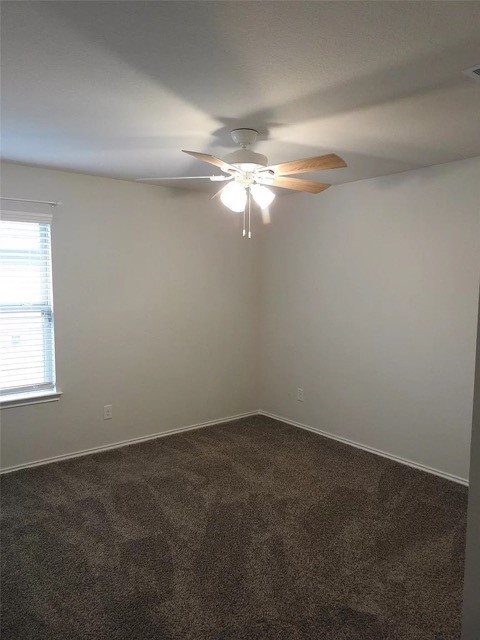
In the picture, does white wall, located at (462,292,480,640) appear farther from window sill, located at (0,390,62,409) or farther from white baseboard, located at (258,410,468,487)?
window sill, located at (0,390,62,409)

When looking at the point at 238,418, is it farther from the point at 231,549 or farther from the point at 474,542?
the point at 474,542

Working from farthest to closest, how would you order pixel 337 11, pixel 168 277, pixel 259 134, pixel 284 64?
pixel 168 277 < pixel 259 134 < pixel 284 64 < pixel 337 11

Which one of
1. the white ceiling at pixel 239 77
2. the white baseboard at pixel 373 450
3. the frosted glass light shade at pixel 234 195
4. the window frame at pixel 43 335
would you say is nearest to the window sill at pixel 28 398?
the window frame at pixel 43 335

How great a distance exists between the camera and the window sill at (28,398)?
3364mm

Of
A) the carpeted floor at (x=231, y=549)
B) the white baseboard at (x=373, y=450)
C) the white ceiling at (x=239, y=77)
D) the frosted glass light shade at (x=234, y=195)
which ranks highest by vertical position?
the white ceiling at (x=239, y=77)

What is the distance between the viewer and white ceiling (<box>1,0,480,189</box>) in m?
1.45

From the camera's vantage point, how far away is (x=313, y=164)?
7.57 feet

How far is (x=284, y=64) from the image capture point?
1.75 m

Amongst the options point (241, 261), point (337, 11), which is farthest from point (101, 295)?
point (337, 11)

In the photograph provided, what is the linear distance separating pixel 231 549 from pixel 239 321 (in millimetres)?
2583

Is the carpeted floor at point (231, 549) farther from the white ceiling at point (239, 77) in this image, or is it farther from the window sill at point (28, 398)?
the white ceiling at point (239, 77)

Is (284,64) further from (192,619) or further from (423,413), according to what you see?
(423,413)

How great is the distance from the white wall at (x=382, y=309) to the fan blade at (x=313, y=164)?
1.37 meters

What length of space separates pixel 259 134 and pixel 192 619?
2.50 meters
